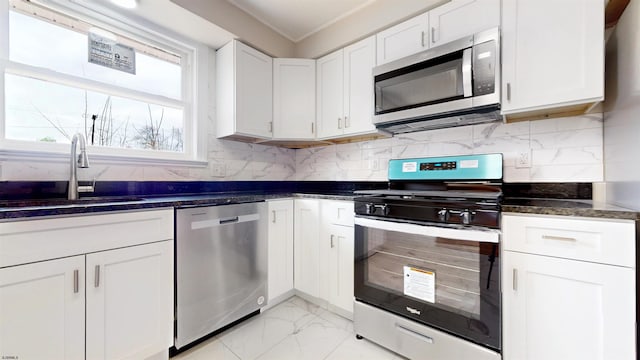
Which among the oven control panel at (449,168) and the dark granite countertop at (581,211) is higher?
the oven control panel at (449,168)

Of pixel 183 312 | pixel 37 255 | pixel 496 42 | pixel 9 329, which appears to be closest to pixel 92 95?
pixel 37 255

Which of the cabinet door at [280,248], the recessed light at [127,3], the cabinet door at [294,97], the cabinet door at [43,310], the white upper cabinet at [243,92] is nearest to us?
the cabinet door at [43,310]

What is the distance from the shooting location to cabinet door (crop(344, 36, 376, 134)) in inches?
80.7

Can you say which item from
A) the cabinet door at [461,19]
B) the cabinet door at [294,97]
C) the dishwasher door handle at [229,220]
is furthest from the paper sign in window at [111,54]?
the cabinet door at [461,19]

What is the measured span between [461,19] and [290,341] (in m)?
2.41

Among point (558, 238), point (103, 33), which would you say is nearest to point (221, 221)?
point (103, 33)

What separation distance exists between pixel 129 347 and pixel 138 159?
3.98 feet

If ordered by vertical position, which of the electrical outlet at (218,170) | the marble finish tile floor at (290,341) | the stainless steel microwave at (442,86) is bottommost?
the marble finish tile floor at (290,341)

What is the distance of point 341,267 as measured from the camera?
74.1 inches

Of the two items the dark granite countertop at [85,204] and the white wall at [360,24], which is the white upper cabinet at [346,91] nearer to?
the white wall at [360,24]

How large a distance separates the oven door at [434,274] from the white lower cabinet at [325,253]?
0.61 ft

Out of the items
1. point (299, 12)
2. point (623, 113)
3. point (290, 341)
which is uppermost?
point (299, 12)

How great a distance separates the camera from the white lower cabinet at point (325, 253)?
1.85 metres

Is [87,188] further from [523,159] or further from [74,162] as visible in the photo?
[523,159]
